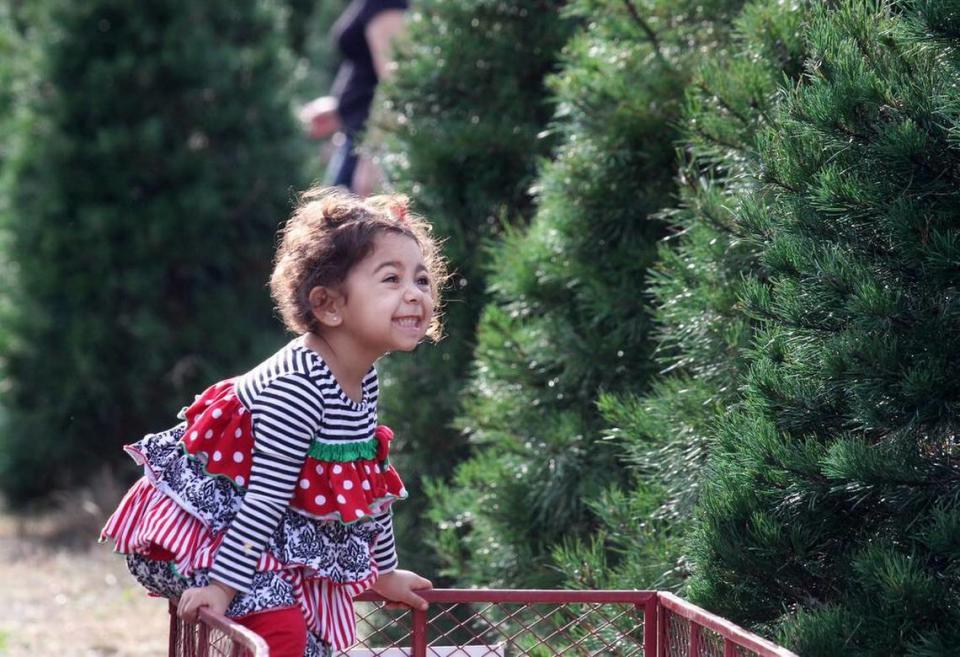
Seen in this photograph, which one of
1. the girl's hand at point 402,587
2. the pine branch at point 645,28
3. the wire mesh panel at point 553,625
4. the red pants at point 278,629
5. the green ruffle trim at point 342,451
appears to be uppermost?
the pine branch at point 645,28

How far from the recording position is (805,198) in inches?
88.0

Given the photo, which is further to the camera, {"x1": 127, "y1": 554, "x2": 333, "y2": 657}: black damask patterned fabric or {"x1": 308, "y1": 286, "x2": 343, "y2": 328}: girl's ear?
{"x1": 308, "y1": 286, "x2": 343, "y2": 328}: girl's ear

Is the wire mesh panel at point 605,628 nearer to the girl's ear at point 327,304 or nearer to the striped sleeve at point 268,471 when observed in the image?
the striped sleeve at point 268,471

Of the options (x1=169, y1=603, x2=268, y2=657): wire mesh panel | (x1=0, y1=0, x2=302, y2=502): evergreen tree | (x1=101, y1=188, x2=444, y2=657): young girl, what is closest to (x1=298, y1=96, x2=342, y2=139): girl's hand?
(x1=0, y1=0, x2=302, y2=502): evergreen tree

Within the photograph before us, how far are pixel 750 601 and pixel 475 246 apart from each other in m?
2.00

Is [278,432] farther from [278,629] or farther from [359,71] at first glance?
[359,71]

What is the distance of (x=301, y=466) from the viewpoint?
2465 millimetres

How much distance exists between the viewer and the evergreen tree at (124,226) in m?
6.20

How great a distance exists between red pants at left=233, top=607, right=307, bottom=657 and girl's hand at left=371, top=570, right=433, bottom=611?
262mm

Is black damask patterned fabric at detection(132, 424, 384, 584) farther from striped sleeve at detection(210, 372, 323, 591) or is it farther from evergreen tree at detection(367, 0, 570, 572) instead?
evergreen tree at detection(367, 0, 570, 572)

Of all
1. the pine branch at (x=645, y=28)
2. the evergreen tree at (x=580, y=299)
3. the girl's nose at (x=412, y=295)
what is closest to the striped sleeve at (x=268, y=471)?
the girl's nose at (x=412, y=295)

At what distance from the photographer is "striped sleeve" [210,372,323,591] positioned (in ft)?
7.86

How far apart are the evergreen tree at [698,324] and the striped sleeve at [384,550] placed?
410 mm

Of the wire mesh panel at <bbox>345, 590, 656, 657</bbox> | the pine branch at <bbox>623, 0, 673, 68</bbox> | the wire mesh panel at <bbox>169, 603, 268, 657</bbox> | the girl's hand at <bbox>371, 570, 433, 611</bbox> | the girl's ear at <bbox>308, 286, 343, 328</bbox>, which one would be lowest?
the wire mesh panel at <bbox>345, 590, 656, 657</bbox>
